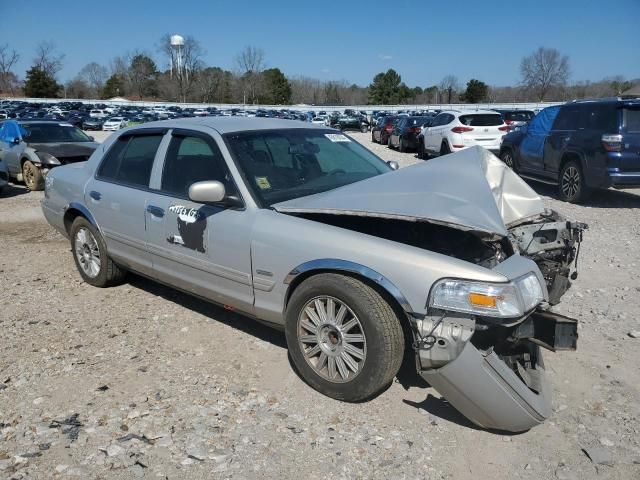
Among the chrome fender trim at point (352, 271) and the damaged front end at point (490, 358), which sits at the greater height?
the chrome fender trim at point (352, 271)

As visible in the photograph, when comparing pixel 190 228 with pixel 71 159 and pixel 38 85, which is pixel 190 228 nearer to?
pixel 71 159

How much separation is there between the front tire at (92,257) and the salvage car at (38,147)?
6480 mm

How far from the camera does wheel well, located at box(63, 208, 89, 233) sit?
5137 mm

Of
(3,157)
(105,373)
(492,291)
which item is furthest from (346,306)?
(3,157)

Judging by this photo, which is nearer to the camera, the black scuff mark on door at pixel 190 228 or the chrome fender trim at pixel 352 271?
the chrome fender trim at pixel 352 271

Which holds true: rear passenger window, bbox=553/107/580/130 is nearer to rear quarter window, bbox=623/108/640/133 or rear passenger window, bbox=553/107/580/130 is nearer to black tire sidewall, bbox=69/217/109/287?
rear quarter window, bbox=623/108/640/133

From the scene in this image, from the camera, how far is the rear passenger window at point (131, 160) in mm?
4402

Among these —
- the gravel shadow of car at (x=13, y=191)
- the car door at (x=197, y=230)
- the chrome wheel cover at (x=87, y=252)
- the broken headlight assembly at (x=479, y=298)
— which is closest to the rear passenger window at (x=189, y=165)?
the car door at (x=197, y=230)

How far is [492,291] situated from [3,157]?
42.0ft

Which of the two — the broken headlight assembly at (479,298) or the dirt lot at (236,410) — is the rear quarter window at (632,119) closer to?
the dirt lot at (236,410)

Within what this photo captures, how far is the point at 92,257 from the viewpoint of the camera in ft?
16.9

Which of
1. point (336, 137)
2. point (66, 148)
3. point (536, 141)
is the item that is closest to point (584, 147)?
point (536, 141)

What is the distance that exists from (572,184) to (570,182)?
0.06 meters

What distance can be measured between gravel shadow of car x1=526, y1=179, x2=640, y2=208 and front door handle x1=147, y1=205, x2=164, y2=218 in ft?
25.7
